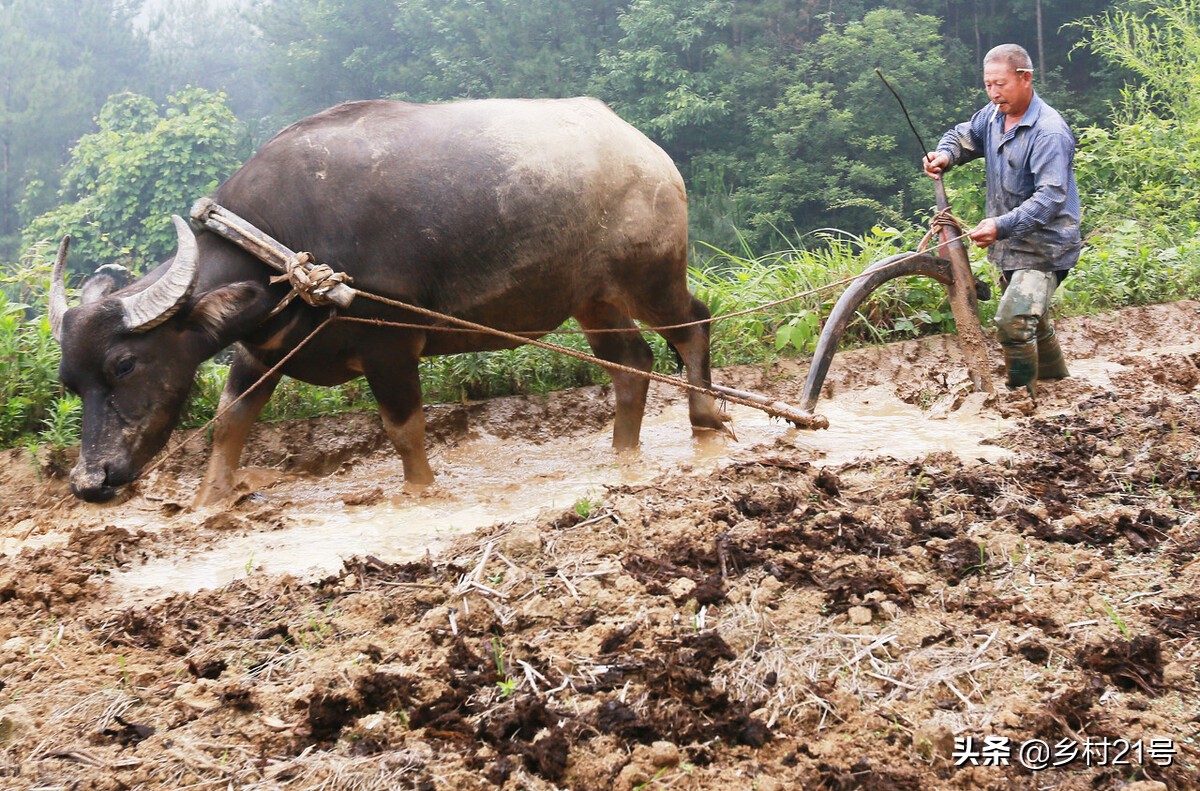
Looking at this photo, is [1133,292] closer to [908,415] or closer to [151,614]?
[908,415]

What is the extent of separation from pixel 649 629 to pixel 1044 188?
Result: 12.2ft

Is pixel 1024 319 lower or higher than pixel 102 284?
lower

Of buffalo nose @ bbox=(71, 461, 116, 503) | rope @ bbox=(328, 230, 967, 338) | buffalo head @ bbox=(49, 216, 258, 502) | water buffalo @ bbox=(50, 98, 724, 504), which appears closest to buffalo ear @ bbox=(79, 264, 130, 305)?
water buffalo @ bbox=(50, 98, 724, 504)

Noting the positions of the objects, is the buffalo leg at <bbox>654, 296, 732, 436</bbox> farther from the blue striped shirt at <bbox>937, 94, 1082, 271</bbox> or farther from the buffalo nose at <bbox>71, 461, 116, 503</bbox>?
the buffalo nose at <bbox>71, 461, 116, 503</bbox>

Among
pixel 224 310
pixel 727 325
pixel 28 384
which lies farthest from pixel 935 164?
pixel 28 384

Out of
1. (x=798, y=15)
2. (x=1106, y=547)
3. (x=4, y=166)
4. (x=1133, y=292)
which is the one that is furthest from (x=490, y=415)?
(x=4, y=166)

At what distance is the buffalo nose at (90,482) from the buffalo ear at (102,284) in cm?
81

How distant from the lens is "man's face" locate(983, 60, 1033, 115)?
545 centimetres

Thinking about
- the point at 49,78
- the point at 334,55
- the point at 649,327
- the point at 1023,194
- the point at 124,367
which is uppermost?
the point at 49,78

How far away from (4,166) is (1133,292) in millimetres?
34710

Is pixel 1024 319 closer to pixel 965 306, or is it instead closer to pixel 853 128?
pixel 965 306

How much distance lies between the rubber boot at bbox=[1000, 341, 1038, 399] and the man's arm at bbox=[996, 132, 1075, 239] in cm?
63

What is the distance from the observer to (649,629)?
2801mm

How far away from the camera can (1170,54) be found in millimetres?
14273
